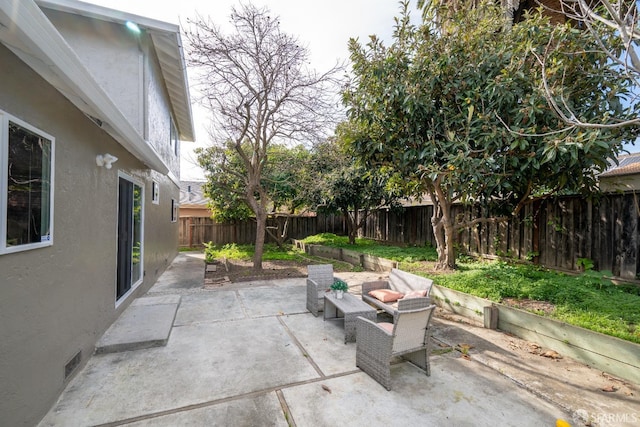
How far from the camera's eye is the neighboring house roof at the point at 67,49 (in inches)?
64.3

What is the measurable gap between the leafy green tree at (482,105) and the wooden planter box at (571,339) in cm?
221

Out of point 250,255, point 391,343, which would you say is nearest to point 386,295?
point 391,343

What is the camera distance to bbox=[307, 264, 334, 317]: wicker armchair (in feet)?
15.7

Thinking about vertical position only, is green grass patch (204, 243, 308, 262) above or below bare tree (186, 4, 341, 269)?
below

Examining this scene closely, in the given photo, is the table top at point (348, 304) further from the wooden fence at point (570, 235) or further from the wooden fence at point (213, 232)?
the wooden fence at point (213, 232)

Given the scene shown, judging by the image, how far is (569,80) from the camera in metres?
4.96

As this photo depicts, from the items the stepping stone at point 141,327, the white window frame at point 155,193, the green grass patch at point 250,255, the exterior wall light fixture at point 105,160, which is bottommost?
the stepping stone at point 141,327

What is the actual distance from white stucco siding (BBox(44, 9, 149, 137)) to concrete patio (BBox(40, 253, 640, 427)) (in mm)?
3818

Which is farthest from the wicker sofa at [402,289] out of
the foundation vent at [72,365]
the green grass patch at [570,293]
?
the foundation vent at [72,365]

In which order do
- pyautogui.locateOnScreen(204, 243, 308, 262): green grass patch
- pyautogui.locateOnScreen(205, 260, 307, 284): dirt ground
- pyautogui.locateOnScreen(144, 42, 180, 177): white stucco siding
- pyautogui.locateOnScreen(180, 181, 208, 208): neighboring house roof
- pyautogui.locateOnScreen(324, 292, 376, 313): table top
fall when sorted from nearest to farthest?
pyautogui.locateOnScreen(324, 292, 376, 313): table top
pyautogui.locateOnScreen(144, 42, 180, 177): white stucco siding
pyautogui.locateOnScreen(205, 260, 307, 284): dirt ground
pyautogui.locateOnScreen(204, 243, 308, 262): green grass patch
pyautogui.locateOnScreen(180, 181, 208, 208): neighboring house roof

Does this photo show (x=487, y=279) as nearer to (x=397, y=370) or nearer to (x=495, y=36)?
(x=397, y=370)

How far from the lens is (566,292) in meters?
4.51

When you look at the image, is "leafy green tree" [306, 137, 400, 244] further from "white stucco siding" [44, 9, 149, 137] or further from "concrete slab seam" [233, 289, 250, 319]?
"white stucco siding" [44, 9, 149, 137]

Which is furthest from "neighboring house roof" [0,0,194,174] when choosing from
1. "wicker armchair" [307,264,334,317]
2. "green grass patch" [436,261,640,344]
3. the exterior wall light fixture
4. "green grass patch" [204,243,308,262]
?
"green grass patch" [436,261,640,344]
